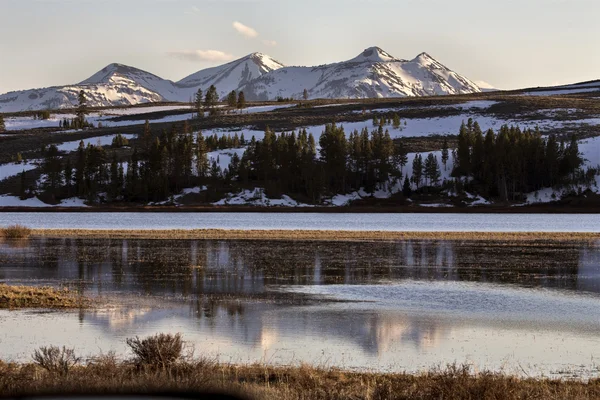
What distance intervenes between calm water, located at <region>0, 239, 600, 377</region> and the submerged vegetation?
64.2 inches

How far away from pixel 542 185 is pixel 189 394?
5019 inches

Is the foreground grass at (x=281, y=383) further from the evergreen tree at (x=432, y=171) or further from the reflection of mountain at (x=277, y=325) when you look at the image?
the evergreen tree at (x=432, y=171)

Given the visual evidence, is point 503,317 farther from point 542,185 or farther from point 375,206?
point 542,185

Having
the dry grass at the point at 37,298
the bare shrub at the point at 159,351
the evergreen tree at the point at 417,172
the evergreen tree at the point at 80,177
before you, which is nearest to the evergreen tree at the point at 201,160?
the evergreen tree at the point at 80,177

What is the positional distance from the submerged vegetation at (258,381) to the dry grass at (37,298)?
8.61 metres

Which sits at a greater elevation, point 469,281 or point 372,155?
point 372,155

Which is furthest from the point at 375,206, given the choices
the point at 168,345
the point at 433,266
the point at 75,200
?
the point at 168,345

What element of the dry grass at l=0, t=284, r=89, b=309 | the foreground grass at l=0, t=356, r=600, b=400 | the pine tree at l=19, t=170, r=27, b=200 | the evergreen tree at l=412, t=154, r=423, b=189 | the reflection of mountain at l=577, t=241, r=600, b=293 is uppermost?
the evergreen tree at l=412, t=154, r=423, b=189

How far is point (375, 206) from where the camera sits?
12044 centimetres

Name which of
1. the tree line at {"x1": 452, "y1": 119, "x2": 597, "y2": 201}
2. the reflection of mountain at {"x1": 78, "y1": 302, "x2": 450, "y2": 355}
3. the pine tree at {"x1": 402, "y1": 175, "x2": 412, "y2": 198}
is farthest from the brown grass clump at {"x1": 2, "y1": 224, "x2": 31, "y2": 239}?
the tree line at {"x1": 452, "y1": 119, "x2": 597, "y2": 201}

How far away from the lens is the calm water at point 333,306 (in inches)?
685

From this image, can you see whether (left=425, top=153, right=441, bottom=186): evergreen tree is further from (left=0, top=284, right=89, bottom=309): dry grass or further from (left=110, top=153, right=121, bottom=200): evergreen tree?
(left=0, top=284, right=89, bottom=309): dry grass

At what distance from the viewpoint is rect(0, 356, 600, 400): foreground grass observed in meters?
11.6

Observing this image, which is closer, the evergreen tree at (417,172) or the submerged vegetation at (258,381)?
the submerged vegetation at (258,381)
